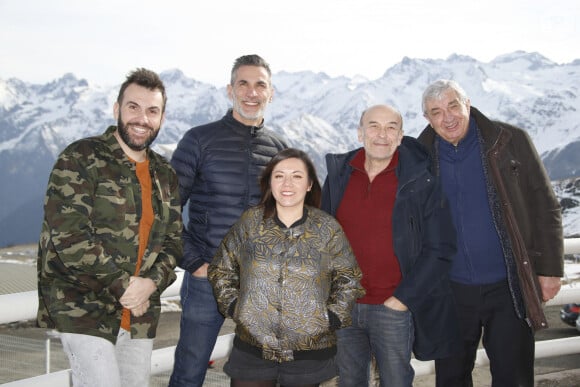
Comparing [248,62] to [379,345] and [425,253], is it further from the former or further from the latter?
[379,345]

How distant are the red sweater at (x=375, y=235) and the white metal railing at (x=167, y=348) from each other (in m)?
1.45

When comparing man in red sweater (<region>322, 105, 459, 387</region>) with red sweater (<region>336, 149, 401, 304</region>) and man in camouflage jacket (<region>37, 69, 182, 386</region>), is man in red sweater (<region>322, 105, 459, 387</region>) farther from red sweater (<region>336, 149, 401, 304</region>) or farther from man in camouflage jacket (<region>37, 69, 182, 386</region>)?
man in camouflage jacket (<region>37, 69, 182, 386</region>)

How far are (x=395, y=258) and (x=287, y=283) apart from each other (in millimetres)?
887

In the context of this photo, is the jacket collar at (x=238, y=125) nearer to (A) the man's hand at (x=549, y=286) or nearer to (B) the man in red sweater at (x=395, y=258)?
(B) the man in red sweater at (x=395, y=258)

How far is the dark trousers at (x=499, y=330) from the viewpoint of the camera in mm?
4145

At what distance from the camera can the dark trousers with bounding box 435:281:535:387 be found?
4145 millimetres

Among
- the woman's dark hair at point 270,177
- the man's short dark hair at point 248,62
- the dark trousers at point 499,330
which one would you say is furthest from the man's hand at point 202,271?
the dark trousers at point 499,330

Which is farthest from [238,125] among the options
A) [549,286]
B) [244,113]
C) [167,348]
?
[549,286]

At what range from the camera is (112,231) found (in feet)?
11.2

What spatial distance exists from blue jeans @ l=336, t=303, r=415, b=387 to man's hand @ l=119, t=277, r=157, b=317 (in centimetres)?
143

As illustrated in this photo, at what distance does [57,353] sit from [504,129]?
54.6 feet

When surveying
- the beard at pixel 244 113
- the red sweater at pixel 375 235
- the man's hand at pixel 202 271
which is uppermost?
the beard at pixel 244 113

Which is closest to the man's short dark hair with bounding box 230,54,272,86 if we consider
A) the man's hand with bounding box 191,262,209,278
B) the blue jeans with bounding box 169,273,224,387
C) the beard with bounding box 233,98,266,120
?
the beard with bounding box 233,98,266,120

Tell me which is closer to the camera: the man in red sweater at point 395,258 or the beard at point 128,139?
the beard at point 128,139
